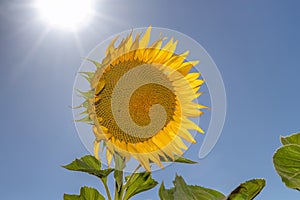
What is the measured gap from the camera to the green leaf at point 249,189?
1.94 ft

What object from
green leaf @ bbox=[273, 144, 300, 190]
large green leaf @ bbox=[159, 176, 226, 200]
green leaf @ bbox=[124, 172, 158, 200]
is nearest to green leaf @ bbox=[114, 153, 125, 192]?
green leaf @ bbox=[124, 172, 158, 200]

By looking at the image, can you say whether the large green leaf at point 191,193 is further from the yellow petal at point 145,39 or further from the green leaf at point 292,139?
the yellow petal at point 145,39

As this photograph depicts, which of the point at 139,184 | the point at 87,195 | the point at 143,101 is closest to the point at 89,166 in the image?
the point at 87,195

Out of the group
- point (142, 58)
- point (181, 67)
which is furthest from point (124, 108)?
point (181, 67)

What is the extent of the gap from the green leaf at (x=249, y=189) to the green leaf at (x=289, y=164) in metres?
0.04

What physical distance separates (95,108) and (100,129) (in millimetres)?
151

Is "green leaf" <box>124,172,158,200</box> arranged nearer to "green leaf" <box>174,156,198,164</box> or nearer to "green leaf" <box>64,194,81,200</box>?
"green leaf" <box>174,156,198,164</box>

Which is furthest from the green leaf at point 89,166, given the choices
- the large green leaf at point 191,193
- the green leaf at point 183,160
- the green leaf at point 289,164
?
the green leaf at point 289,164

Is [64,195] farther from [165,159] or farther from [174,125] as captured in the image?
[174,125]

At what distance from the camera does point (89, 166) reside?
7.20ft

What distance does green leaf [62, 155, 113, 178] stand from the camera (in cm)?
207

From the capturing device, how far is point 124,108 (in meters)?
2.34

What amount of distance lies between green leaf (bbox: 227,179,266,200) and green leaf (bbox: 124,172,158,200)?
4.84 feet

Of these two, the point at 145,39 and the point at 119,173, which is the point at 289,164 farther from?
→ the point at 145,39
